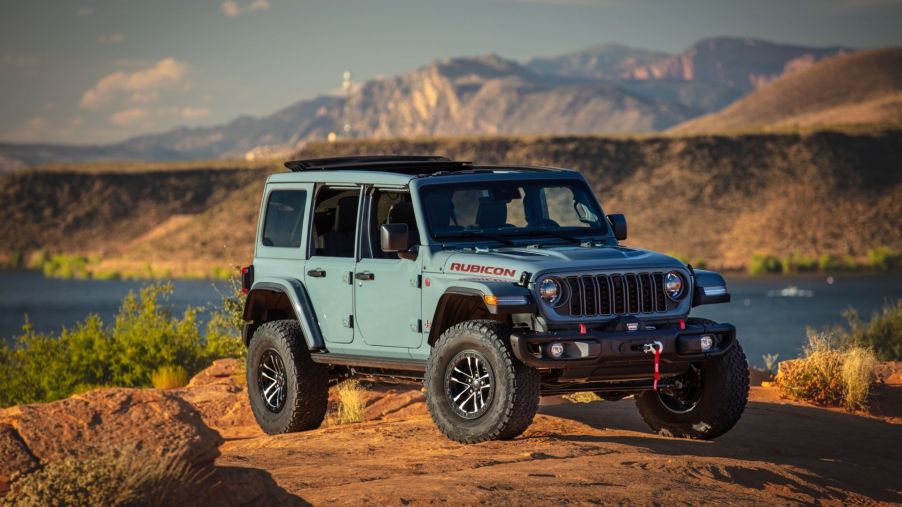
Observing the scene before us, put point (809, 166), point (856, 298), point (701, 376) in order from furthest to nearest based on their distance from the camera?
point (809, 166)
point (856, 298)
point (701, 376)

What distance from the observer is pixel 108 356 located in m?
22.2

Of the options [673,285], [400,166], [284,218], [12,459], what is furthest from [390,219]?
[12,459]

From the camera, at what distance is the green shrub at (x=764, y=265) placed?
295 feet

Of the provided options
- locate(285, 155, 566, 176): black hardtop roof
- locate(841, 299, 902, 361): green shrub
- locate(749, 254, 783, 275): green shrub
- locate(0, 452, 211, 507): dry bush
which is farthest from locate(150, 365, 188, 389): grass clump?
locate(749, 254, 783, 275): green shrub

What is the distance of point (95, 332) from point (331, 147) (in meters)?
94.5

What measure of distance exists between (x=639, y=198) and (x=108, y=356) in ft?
263

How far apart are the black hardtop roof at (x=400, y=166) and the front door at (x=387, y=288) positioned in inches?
14.6

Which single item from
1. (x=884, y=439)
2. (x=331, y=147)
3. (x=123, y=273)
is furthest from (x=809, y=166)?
(x=884, y=439)

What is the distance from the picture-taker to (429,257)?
1105 centimetres

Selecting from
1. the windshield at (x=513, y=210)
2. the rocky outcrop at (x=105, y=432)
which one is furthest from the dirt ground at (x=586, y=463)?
the windshield at (x=513, y=210)

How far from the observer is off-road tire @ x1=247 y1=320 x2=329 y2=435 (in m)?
12.4

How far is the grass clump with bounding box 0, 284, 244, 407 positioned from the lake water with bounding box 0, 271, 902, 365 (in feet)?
77.0

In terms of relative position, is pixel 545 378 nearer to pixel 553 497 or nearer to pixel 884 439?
pixel 553 497

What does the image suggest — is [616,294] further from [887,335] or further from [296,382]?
[887,335]
